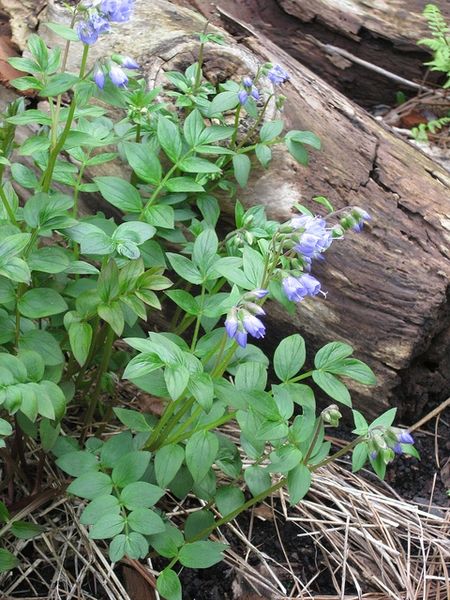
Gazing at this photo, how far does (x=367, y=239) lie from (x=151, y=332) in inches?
43.9

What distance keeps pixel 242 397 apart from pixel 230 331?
0.95 feet

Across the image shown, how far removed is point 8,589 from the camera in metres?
2.20

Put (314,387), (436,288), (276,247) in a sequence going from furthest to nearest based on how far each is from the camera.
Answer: (314,387) < (436,288) < (276,247)

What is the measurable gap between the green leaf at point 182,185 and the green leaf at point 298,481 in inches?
33.3

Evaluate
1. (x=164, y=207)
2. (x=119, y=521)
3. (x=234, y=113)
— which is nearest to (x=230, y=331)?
(x=119, y=521)

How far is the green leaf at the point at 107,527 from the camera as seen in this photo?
73.3 inches

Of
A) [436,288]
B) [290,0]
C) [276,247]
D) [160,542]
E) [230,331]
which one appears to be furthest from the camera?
[290,0]

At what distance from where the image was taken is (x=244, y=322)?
5.61 ft

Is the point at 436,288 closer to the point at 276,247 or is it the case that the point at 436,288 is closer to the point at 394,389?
the point at 394,389

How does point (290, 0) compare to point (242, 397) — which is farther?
point (290, 0)

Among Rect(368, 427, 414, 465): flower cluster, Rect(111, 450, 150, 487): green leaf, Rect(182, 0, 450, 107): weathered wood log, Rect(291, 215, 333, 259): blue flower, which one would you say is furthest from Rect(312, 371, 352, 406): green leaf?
Rect(182, 0, 450, 107): weathered wood log

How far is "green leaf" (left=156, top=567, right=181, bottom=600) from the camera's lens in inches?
78.0

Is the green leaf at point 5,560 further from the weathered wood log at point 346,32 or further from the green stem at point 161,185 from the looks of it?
the weathered wood log at point 346,32

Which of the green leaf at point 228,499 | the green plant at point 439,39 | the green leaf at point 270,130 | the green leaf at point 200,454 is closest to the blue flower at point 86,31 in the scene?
the green leaf at point 270,130
